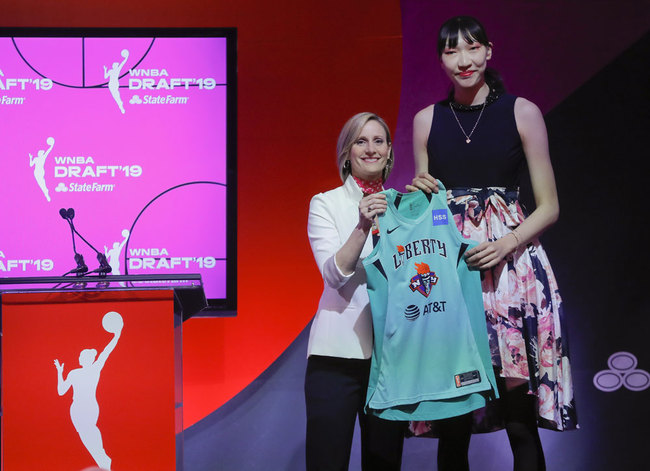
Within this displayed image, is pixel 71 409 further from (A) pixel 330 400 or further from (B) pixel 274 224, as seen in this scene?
(B) pixel 274 224

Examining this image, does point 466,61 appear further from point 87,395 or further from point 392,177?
point 87,395

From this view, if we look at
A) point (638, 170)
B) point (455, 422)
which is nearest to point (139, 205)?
point (455, 422)

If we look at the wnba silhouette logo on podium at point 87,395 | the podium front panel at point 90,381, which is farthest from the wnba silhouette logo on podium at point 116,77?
the wnba silhouette logo on podium at point 87,395

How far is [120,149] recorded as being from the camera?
369 centimetres

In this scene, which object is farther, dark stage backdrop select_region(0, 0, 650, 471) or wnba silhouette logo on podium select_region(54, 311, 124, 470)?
dark stage backdrop select_region(0, 0, 650, 471)

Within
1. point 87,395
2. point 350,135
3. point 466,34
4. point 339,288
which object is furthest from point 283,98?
point 87,395

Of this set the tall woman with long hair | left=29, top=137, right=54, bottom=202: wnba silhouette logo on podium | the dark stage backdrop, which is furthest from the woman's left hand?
left=29, top=137, right=54, bottom=202: wnba silhouette logo on podium

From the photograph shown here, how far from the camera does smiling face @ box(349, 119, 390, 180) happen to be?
2.42 meters

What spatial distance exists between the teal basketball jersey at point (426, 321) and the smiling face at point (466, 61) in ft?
1.43

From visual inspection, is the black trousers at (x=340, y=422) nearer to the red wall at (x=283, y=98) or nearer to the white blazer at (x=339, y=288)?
the white blazer at (x=339, y=288)

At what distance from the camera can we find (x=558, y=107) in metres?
3.77

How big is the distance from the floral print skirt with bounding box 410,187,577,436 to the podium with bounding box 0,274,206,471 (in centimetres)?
88

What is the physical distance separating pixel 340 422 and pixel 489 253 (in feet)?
2.41

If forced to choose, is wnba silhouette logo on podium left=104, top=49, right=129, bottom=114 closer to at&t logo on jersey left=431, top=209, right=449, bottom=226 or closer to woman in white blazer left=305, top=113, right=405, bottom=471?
woman in white blazer left=305, top=113, right=405, bottom=471
